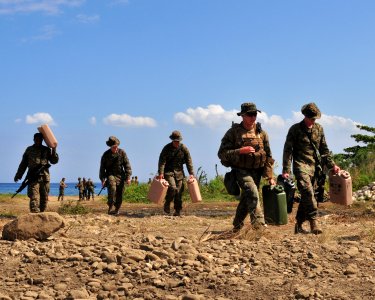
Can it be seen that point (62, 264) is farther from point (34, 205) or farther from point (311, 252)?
point (34, 205)

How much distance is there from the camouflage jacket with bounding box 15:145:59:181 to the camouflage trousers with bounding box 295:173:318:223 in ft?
16.3

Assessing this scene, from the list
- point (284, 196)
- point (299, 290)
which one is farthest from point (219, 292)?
point (284, 196)

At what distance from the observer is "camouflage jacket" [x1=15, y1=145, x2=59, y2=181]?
11750 millimetres

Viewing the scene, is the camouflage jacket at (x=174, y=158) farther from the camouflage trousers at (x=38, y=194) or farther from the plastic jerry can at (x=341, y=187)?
the plastic jerry can at (x=341, y=187)

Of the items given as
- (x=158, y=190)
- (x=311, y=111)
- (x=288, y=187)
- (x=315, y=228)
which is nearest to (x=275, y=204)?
(x=288, y=187)

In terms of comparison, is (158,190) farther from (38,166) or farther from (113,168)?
(38,166)

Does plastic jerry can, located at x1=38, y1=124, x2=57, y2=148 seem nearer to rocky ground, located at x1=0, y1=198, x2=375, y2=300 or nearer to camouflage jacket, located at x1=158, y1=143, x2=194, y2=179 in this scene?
camouflage jacket, located at x1=158, y1=143, x2=194, y2=179

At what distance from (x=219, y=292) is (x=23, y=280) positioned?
1809 millimetres

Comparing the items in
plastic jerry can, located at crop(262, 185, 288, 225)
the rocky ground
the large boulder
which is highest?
plastic jerry can, located at crop(262, 185, 288, 225)

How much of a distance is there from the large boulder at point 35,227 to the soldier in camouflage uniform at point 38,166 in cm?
418

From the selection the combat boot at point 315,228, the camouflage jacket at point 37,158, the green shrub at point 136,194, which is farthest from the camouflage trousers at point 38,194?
the green shrub at point 136,194

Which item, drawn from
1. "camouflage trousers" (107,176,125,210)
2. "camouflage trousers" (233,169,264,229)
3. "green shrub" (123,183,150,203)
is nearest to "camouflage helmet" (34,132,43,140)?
"camouflage trousers" (107,176,125,210)

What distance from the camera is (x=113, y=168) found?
14.3 meters

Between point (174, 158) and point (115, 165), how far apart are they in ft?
5.02
